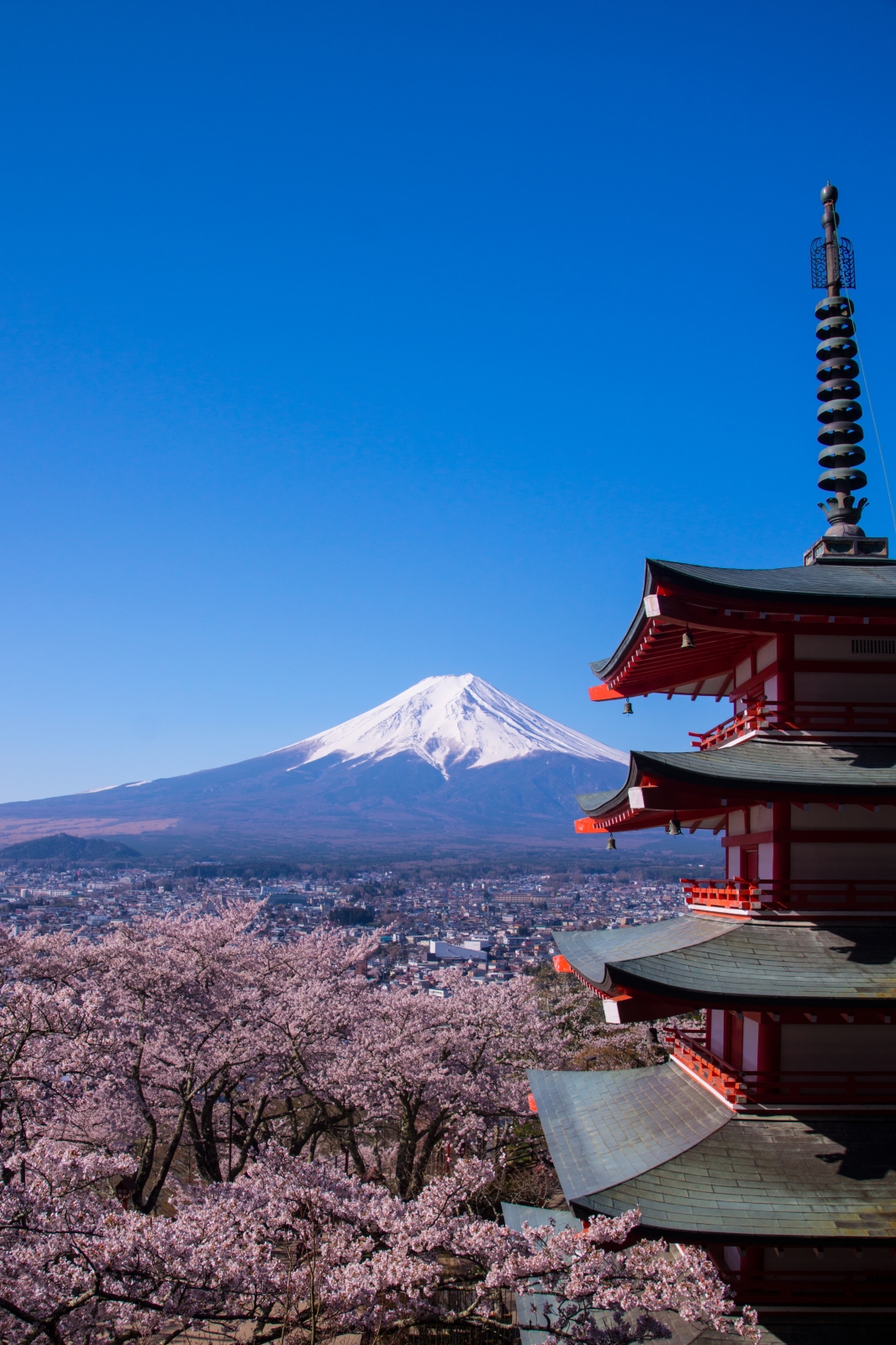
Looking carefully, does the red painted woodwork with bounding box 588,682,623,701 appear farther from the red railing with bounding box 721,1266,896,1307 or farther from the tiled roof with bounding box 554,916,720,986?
the red railing with bounding box 721,1266,896,1307

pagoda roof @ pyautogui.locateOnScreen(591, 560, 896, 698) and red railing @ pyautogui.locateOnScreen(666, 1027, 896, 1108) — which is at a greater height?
pagoda roof @ pyautogui.locateOnScreen(591, 560, 896, 698)

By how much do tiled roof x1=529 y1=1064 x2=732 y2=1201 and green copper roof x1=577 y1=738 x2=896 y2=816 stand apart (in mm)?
2566

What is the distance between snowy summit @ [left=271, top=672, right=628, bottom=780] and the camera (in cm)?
17512

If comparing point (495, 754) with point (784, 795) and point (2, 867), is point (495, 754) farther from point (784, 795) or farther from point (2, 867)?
point (784, 795)

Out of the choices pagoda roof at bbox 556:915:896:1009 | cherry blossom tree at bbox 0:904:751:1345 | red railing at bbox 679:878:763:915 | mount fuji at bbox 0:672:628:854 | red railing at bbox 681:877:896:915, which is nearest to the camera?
pagoda roof at bbox 556:915:896:1009

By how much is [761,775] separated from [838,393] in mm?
3868

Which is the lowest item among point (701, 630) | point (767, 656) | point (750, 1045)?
point (750, 1045)

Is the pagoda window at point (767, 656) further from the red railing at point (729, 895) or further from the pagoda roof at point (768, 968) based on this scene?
the pagoda roof at point (768, 968)

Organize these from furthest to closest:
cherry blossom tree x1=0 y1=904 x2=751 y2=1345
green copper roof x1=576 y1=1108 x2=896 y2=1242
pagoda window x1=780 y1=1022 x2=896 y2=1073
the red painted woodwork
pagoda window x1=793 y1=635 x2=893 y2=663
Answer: the red painted woodwork < pagoda window x1=793 y1=635 x2=893 y2=663 < pagoda window x1=780 y1=1022 x2=896 y2=1073 < cherry blossom tree x1=0 y1=904 x2=751 y2=1345 < green copper roof x1=576 y1=1108 x2=896 y2=1242

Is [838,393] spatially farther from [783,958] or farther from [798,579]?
[783,958]

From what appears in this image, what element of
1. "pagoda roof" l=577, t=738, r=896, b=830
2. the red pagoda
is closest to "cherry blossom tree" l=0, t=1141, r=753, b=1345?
the red pagoda

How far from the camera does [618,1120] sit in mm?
7434

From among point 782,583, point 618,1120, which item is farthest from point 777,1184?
point 782,583

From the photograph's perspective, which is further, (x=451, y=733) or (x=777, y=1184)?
(x=451, y=733)
